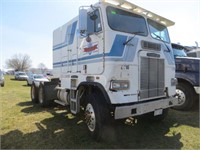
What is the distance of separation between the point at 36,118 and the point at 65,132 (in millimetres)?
1985

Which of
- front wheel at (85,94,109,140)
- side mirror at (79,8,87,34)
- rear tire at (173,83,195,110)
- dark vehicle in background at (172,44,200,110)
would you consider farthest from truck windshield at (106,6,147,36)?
rear tire at (173,83,195,110)

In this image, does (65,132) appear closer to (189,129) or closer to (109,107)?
(109,107)

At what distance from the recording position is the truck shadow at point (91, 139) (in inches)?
183

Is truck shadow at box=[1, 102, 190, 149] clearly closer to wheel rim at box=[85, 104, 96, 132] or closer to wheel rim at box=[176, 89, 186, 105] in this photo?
wheel rim at box=[85, 104, 96, 132]

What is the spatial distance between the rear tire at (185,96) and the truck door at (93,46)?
3991 millimetres

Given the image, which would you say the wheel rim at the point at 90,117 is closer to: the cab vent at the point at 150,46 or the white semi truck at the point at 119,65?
the white semi truck at the point at 119,65

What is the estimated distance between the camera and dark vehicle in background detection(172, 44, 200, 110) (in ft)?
24.9

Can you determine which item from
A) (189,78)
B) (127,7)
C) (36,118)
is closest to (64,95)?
(36,118)

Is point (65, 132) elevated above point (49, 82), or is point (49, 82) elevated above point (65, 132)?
point (49, 82)

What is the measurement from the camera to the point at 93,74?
16.8 ft

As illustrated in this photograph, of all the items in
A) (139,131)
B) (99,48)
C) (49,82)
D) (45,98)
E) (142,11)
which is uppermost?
(142,11)

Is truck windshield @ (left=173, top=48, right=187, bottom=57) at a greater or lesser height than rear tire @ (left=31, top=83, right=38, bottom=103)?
greater

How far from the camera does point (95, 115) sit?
4777mm

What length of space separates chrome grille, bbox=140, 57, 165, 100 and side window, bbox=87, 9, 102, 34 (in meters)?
1.34
